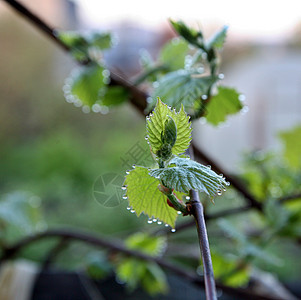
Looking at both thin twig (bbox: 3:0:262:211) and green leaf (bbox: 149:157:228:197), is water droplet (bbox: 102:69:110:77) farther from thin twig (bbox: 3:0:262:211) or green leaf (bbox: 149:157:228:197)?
green leaf (bbox: 149:157:228:197)

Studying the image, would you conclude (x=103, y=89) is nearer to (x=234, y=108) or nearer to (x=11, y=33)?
(x=234, y=108)

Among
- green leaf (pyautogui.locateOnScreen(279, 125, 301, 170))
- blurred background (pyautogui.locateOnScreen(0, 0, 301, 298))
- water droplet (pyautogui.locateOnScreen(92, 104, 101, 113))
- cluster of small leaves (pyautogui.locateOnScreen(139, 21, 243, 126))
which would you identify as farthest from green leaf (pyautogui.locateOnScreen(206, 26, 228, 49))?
blurred background (pyautogui.locateOnScreen(0, 0, 301, 298))

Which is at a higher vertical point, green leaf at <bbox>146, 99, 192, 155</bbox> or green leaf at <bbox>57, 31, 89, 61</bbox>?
green leaf at <bbox>57, 31, 89, 61</bbox>

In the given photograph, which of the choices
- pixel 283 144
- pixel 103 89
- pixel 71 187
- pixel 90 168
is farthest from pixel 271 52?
pixel 103 89

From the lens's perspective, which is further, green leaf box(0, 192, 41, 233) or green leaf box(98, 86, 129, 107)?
green leaf box(0, 192, 41, 233)

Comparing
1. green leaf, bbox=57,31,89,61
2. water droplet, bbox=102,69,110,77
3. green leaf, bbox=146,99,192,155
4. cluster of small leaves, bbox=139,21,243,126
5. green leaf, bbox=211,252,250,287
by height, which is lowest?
green leaf, bbox=211,252,250,287

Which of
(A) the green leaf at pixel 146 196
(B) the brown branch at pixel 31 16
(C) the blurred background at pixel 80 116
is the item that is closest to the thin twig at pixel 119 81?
(B) the brown branch at pixel 31 16

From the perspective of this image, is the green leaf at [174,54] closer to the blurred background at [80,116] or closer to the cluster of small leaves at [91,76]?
the cluster of small leaves at [91,76]
